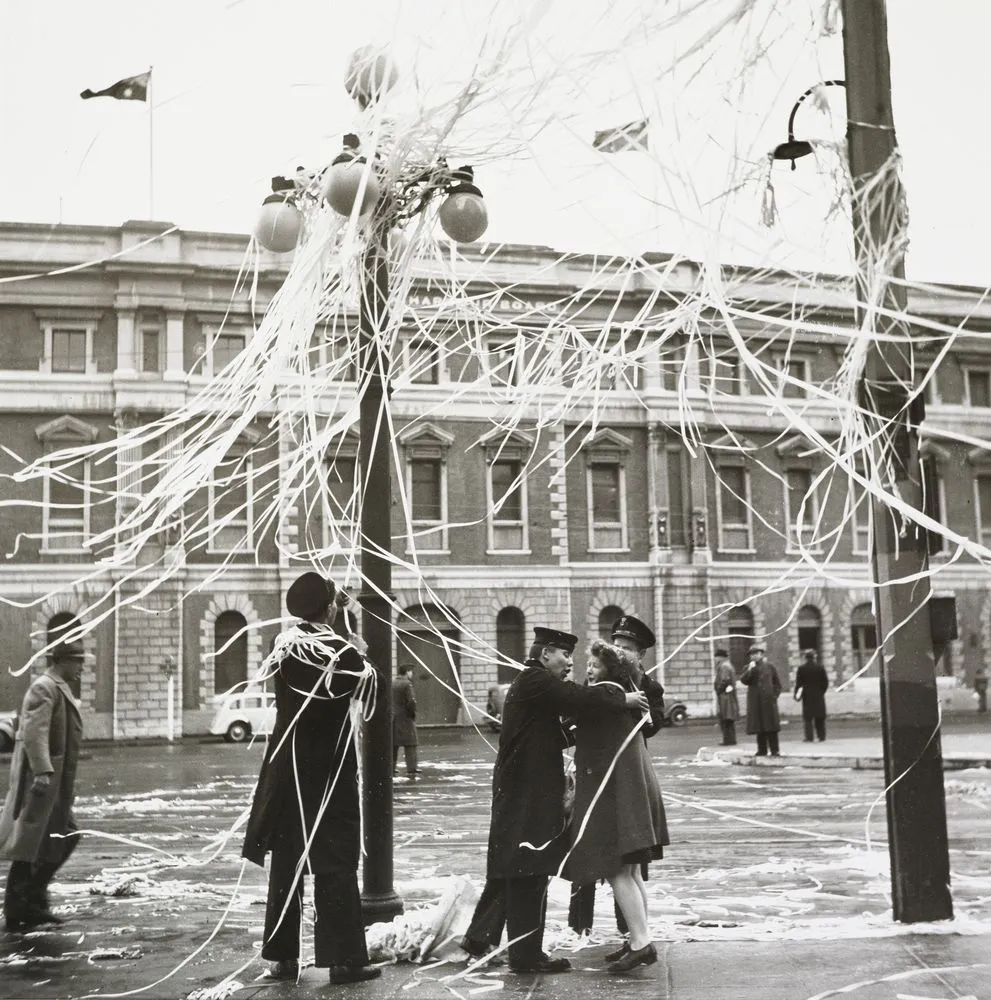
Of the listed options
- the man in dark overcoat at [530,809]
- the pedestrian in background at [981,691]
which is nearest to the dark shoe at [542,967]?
the man in dark overcoat at [530,809]

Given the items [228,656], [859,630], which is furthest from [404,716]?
[859,630]

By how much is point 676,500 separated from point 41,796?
1253 inches

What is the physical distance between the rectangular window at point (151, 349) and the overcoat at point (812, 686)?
66.1 feet

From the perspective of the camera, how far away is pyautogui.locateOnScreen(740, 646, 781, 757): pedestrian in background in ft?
62.9

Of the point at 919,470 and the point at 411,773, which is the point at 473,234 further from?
the point at 411,773

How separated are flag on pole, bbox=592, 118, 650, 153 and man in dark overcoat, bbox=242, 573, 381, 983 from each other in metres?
2.56

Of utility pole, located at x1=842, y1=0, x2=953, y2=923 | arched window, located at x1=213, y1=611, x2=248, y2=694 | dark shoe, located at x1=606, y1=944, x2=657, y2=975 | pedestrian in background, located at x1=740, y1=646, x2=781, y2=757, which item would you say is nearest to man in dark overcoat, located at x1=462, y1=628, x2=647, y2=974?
dark shoe, located at x1=606, y1=944, x2=657, y2=975

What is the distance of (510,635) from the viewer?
36188 mm

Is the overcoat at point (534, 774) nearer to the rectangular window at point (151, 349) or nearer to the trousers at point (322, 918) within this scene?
the trousers at point (322, 918)

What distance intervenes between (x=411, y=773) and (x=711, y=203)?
49.2 feet

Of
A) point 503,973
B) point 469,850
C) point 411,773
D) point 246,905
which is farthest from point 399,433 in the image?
point 503,973

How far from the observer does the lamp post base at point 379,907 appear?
6.26m

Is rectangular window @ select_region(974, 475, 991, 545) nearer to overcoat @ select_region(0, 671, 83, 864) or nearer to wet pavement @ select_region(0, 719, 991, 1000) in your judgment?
wet pavement @ select_region(0, 719, 991, 1000)

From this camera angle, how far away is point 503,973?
5570mm
